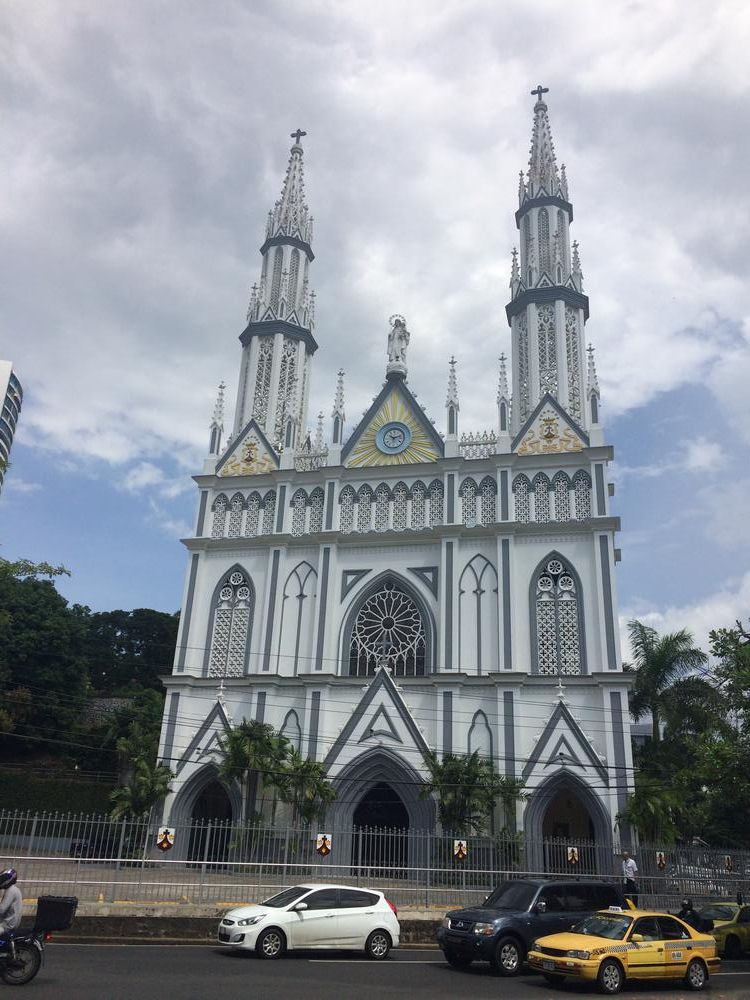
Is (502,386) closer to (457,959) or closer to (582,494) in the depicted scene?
(582,494)

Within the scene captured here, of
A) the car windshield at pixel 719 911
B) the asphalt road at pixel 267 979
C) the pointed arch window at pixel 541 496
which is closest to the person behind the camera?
the asphalt road at pixel 267 979

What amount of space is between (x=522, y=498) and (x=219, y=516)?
12.8 metres

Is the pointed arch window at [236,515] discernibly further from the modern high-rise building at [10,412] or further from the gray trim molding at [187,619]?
the modern high-rise building at [10,412]

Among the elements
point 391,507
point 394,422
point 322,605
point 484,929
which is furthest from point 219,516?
point 484,929

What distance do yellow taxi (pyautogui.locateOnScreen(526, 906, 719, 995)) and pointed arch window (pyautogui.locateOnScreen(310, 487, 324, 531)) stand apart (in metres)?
22.4

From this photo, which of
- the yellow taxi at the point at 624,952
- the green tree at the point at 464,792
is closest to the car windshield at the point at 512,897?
the yellow taxi at the point at 624,952

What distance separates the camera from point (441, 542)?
31.8m

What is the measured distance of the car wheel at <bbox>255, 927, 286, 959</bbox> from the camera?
41.7 ft

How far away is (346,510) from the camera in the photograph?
111ft

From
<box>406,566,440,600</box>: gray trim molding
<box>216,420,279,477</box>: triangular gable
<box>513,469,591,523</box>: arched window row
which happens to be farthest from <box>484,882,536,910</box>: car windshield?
<box>216,420,279,477</box>: triangular gable

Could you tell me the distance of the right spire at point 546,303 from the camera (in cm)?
3478

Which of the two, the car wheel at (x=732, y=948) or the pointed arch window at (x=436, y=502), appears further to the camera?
the pointed arch window at (x=436, y=502)

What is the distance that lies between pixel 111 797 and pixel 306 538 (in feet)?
38.8

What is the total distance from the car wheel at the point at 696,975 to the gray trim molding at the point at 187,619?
76.1 ft
